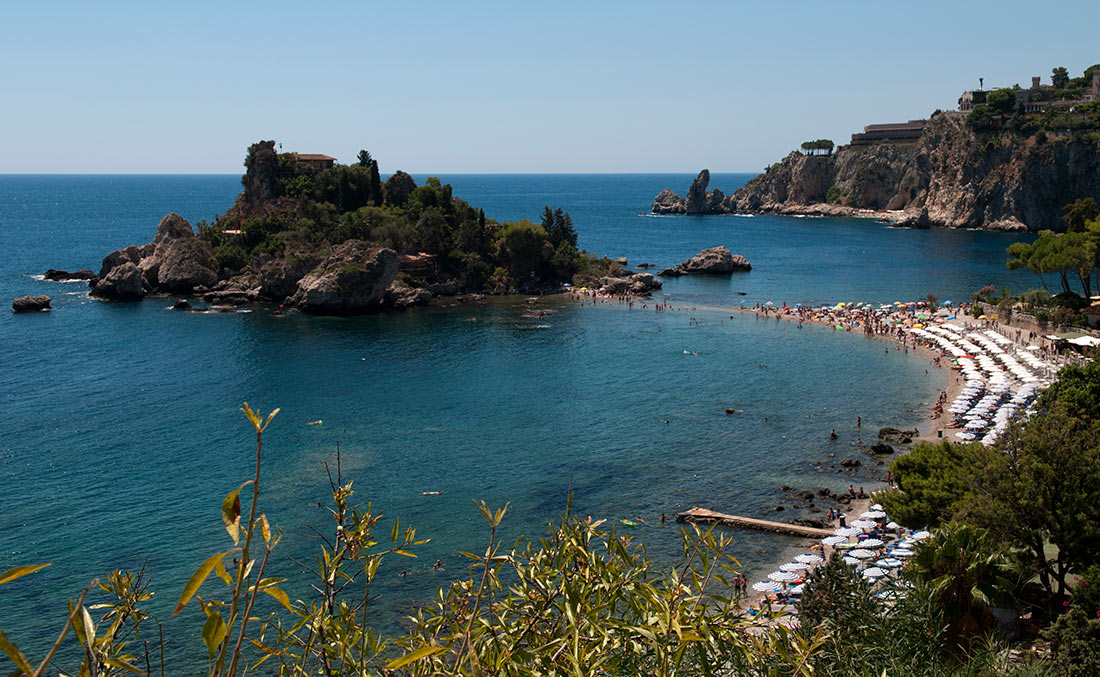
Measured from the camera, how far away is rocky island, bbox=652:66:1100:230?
4879 inches

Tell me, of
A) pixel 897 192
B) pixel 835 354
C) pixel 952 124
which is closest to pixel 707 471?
pixel 835 354

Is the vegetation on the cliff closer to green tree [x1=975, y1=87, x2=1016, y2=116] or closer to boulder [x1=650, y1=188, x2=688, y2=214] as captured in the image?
green tree [x1=975, y1=87, x2=1016, y2=116]

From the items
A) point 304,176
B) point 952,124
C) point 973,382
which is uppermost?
point 952,124

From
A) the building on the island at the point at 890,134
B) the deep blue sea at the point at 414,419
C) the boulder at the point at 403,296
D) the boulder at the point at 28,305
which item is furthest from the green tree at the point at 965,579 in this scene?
the building on the island at the point at 890,134

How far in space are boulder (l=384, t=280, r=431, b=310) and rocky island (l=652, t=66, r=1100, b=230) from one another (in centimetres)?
10064

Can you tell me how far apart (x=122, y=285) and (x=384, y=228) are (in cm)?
2526

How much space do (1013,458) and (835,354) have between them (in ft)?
126

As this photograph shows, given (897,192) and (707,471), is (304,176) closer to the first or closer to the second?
(707,471)

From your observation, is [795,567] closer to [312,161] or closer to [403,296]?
[403,296]

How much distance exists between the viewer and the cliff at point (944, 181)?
12362 cm

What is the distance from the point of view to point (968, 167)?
447 feet

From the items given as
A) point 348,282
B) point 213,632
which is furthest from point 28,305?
point 213,632

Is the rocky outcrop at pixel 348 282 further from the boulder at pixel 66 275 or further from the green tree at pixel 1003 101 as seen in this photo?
the green tree at pixel 1003 101

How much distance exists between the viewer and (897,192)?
16488 cm
